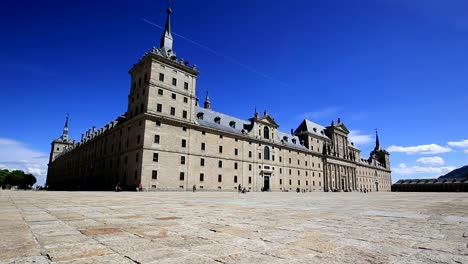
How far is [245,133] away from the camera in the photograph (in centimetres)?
5372

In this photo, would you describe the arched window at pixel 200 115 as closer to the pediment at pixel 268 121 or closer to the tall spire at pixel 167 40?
the tall spire at pixel 167 40

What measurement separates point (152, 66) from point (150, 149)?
12649 mm

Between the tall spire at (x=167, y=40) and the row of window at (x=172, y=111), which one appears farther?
the tall spire at (x=167, y=40)

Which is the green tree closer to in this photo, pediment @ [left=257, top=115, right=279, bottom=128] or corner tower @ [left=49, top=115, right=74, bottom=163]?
corner tower @ [left=49, top=115, right=74, bottom=163]

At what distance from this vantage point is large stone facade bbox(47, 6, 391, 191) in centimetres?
3862

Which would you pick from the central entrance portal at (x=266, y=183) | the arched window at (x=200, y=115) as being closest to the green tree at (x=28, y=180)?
the arched window at (x=200, y=115)

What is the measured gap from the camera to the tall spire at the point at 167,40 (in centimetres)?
4422

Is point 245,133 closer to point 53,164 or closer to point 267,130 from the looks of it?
point 267,130

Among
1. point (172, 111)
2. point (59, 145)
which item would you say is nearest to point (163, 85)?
point (172, 111)

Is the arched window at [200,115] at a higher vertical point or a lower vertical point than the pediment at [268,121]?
lower

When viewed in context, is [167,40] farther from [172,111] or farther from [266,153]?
[266,153]

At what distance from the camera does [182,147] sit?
4178 cm

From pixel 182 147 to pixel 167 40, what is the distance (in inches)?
760

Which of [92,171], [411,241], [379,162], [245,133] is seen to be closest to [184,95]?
[245,133]
